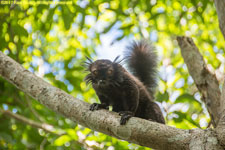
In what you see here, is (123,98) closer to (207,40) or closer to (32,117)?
(32,117)

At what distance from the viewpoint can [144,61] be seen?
5254mm

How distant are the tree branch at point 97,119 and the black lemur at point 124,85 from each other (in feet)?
2.81

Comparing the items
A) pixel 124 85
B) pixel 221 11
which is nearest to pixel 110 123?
pixel 124 85

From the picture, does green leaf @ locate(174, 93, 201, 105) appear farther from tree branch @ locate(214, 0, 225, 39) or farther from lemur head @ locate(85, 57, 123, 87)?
tree branch @ locate(214, 0, 225, 39)

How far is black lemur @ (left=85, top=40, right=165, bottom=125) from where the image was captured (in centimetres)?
431

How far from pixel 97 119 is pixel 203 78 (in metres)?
1.91

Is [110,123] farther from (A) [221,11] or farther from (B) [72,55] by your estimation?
(B) [72,55]

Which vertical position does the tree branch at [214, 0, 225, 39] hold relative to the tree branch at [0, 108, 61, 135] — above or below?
above

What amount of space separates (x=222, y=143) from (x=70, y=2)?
3451mm

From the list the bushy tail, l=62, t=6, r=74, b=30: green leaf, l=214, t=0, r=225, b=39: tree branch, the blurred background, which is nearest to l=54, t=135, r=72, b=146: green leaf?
the blurred background

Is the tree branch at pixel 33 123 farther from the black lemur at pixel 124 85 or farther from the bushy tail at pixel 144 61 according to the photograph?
the bushy tail at pixel 144 61

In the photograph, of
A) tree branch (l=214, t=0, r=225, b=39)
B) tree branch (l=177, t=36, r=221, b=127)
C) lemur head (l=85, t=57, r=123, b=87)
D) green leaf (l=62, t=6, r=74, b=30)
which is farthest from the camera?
green leaf (l=62, t=6, r=74, b=30)

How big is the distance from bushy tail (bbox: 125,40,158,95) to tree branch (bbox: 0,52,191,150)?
232 centimetres

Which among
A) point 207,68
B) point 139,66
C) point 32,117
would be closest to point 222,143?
point 207,68
